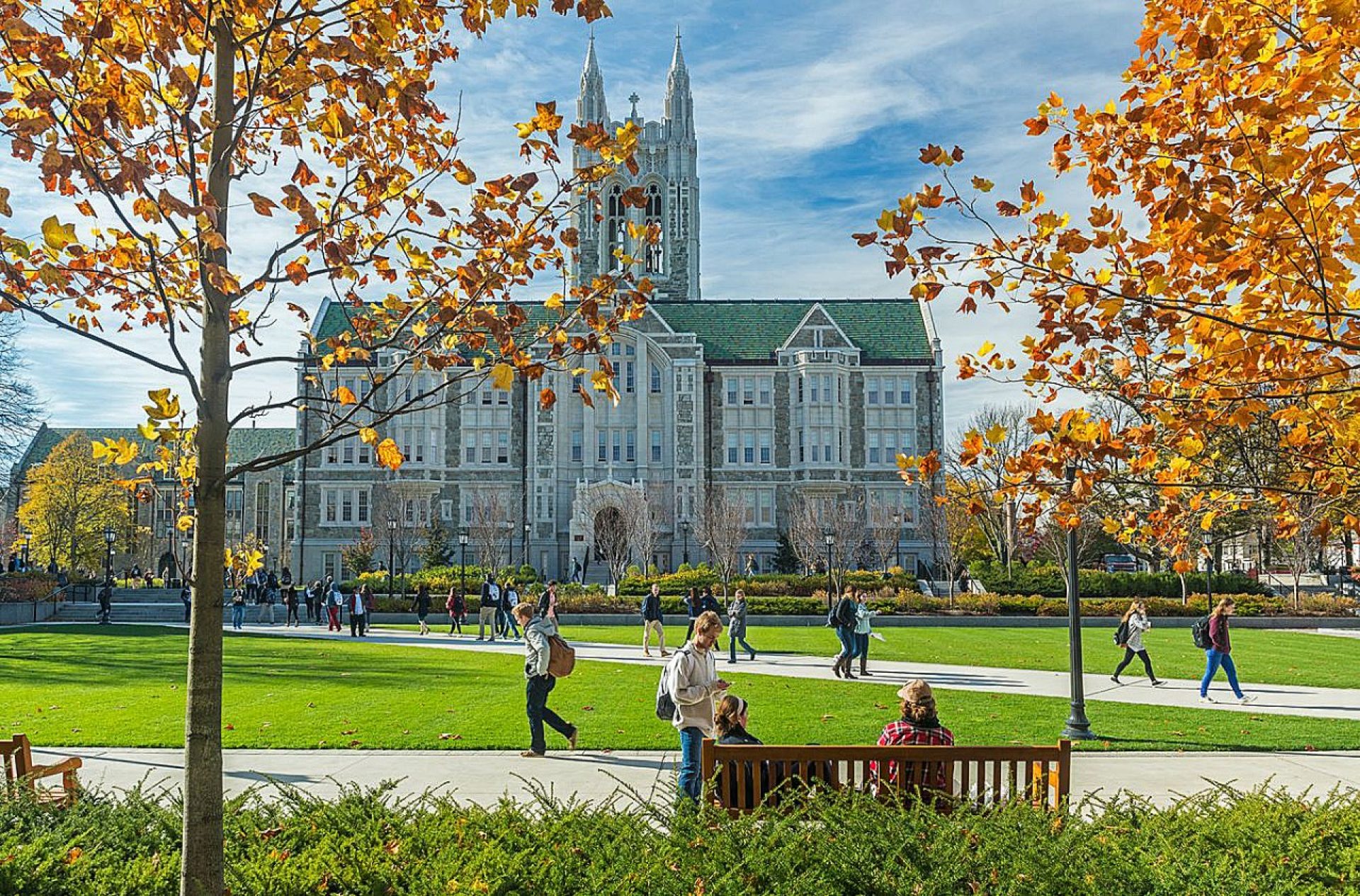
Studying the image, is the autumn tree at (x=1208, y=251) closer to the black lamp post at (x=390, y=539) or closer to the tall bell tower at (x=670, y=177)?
the black lamp post at (x=390, y=539)

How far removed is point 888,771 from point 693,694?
2391 mm

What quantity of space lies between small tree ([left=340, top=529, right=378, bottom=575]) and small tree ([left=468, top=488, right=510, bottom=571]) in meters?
5.44

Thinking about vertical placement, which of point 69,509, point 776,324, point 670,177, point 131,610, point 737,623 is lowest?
point 131,610

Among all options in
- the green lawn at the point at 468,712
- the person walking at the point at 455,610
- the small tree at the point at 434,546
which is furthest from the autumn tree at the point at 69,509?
the green lawn at the point at 468,712

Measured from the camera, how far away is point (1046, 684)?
757 inches

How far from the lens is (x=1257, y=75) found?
5113 mm

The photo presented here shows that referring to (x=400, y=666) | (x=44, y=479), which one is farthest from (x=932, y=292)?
(x=44, y=479)

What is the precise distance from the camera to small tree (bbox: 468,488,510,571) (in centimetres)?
5784

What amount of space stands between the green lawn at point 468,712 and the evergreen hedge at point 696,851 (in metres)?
6.06

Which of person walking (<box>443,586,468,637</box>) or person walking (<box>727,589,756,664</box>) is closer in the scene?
person walking (<box>727,589,756,664</box>)

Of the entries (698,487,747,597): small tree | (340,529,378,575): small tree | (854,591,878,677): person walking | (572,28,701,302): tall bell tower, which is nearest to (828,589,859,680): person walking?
(854,591,878,677): person walking

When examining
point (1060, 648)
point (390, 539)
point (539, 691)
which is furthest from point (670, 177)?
point (539, 691)

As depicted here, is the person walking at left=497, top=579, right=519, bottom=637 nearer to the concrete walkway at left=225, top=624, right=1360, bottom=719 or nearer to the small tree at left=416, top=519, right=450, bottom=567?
the concrete walkway at left=225, top=624, right=1360, bottom=719

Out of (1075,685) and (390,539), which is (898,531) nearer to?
(390,539)
